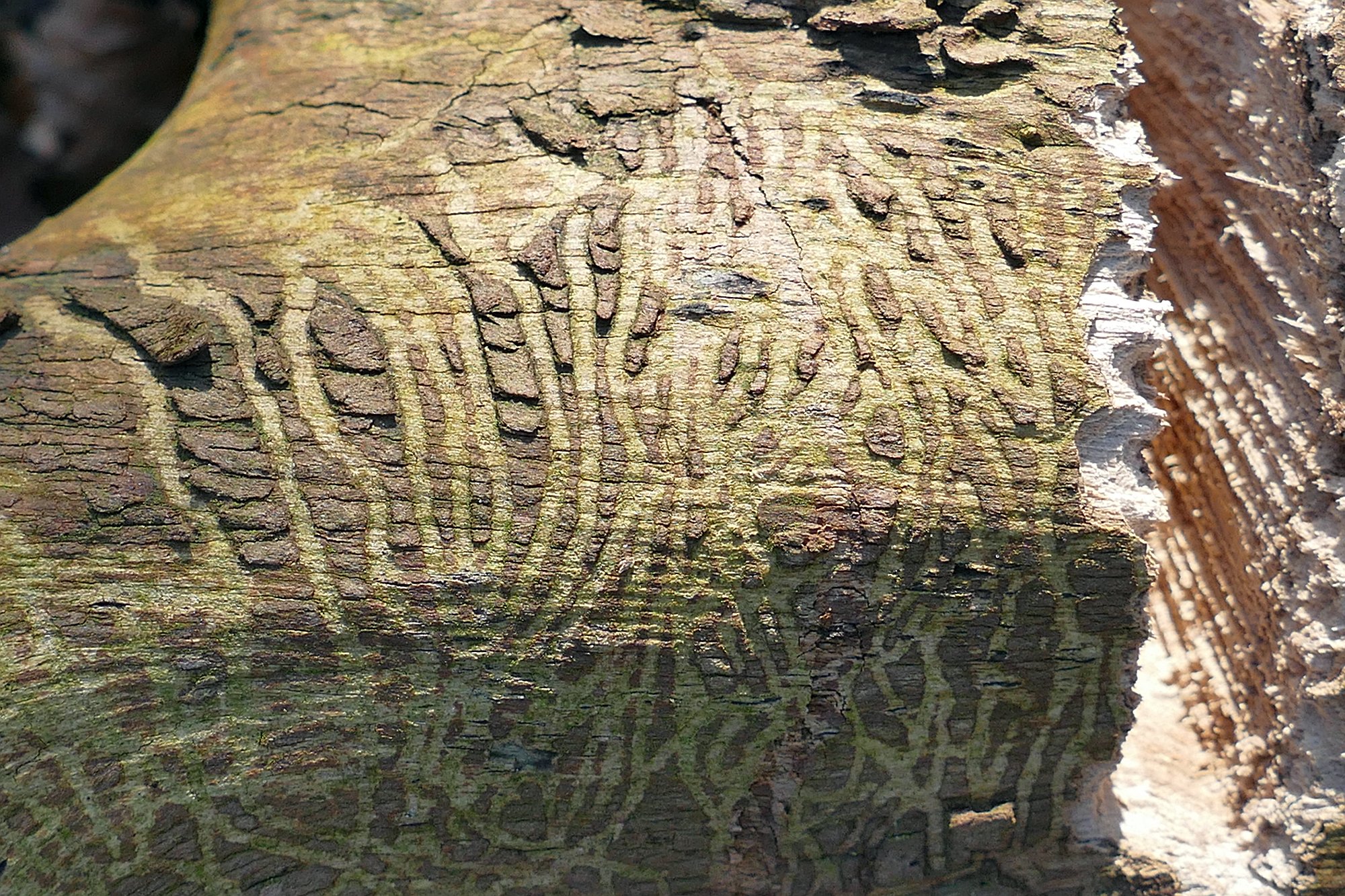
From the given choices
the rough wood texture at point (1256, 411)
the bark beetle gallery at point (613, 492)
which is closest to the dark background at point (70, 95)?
the bark beetle gallery at point (613, 492)

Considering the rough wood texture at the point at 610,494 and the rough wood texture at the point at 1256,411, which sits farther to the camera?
the rough wood texture at the point at 1256,411

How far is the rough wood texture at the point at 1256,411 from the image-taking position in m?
1.65

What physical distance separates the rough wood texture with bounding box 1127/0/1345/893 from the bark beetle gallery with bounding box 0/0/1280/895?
277 millimetres

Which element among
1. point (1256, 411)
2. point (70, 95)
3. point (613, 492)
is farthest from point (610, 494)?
point (70, 95)

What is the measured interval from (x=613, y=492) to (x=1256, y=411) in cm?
115

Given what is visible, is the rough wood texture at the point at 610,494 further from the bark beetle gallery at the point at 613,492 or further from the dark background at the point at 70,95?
the dark background at the point at 70,95

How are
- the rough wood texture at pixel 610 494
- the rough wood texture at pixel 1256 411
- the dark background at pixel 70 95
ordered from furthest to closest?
the dark background at pixel 70 95 → the rough wood texture at pixel 1256 411 → the rough wood texture at pixel 610 494

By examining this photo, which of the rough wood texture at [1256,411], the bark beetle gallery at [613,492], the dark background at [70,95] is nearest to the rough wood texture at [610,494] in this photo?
the bark beetle gallery at [613,492]

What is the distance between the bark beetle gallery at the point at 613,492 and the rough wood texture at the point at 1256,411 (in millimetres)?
277

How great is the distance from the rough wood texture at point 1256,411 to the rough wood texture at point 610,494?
271mm

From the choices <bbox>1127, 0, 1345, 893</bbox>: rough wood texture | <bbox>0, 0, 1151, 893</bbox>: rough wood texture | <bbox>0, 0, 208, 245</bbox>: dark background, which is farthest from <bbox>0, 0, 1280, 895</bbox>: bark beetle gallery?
<bbox>0, 0, 208, 245</bbox>: dark background

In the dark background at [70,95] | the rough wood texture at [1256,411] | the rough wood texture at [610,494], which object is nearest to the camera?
the rough wood texture at [610,494]

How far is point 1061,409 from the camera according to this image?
1.50 meters

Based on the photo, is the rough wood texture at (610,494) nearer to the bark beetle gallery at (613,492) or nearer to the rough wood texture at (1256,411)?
the bark beetle gallery at (613,492)
